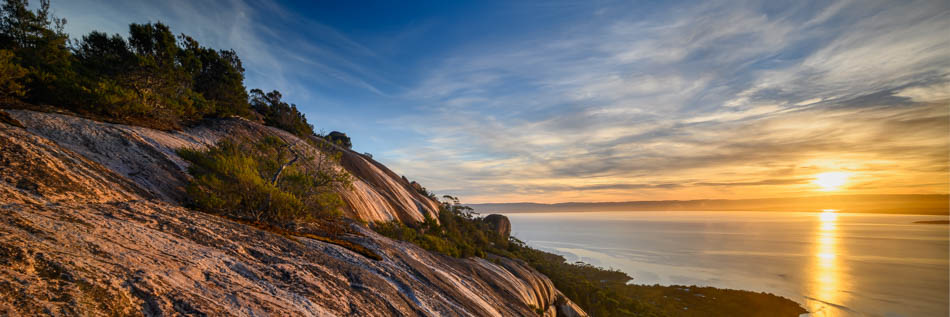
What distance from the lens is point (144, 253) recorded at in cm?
306

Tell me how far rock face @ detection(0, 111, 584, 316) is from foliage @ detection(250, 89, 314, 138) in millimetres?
10703

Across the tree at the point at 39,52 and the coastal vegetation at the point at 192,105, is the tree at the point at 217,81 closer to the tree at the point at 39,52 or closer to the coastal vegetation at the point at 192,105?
the coastal vegetation at the point at 192,105

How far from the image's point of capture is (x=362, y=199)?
13477mm

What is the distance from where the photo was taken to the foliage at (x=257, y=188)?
5.80m

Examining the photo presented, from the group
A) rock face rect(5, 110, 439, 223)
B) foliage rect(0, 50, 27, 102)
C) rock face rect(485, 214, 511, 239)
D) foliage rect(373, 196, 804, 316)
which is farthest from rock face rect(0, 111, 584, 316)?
rock face rect(485, 214, 511, 239)

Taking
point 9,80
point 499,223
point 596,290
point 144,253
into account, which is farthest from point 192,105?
point 499,223

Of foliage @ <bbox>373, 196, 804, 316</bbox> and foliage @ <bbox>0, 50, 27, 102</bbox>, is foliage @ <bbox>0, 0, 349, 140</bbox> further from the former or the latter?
foliage @ <bbox>373, 196, 804, 316</bbox>

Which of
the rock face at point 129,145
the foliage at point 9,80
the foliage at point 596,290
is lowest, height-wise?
the foliage at point 596,290

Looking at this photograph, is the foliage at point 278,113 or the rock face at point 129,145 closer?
the rock face at point 129,145

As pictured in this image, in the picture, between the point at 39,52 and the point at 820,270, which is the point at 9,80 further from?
the point at 820,270

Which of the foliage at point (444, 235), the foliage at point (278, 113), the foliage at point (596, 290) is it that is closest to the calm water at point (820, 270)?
the foliage at point (596, 290)

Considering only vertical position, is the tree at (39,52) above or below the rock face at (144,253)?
above

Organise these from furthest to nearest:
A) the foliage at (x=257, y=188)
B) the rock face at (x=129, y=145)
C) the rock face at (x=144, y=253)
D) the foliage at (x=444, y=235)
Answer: the foliage at (x=444, y=235)
the foliage at (x=257, y=188)
the rock face at (x=129, y=145)
the rock face at (x=144, y=253)

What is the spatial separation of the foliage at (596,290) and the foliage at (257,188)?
3739 mm
